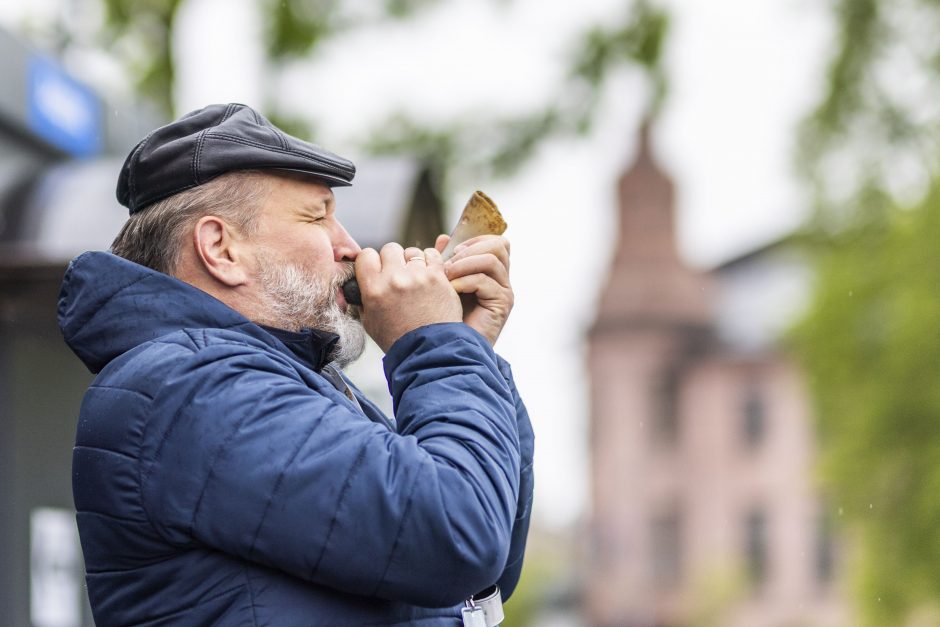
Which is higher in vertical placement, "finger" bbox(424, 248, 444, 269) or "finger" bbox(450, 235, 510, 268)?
"finger" bbox(450, 235, 510, 268)

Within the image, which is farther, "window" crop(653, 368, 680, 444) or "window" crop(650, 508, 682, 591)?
"window" crop(653, 368, 680, 444)

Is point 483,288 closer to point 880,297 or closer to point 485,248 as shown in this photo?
point 485,248

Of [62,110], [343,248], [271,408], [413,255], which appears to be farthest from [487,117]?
[271,408]

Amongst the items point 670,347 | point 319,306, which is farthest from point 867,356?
point 670,347

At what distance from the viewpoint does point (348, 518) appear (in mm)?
1441

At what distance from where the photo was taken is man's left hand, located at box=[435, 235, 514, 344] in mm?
1780

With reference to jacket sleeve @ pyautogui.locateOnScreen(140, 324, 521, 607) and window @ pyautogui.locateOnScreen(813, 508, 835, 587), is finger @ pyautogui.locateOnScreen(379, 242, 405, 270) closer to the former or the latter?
jacket sleeve @ pyautogui.locateOnScreen(140, 324, 521, 607)

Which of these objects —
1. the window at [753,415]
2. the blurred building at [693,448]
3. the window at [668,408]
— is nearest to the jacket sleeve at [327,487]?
the blurred building at [693,448]

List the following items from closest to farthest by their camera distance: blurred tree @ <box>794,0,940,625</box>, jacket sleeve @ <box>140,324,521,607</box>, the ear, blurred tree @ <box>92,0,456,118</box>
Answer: jacket sleeve @ <box>140,324,521,607</box>, the ear, blurred tree @ <box>92,0,456,118</box>, blurred tree @ <box>794,0,940,625</box>

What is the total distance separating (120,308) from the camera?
1.64 metres

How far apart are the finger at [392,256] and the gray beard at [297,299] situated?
0.12 m

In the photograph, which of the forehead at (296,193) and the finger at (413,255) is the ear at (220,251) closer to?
the forehead at (296,193)

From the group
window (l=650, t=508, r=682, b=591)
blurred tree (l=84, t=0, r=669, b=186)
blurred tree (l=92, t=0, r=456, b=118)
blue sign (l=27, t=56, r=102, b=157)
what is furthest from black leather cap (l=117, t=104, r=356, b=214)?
window (l=650, t=508, r=682, b=591)

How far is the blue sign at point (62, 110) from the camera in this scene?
4.54 meters
